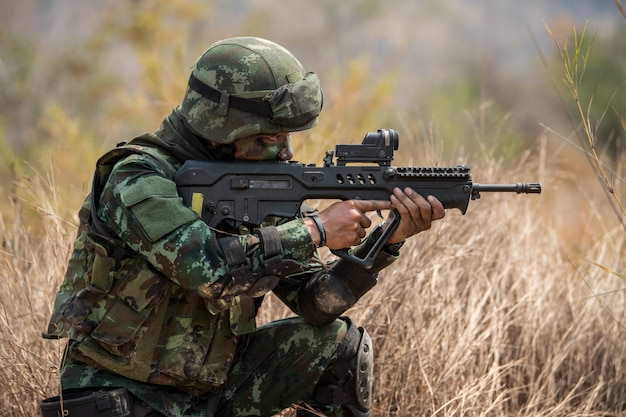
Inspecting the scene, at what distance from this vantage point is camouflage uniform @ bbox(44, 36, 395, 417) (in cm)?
329

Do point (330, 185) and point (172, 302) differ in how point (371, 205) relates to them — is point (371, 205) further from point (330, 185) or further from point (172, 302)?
point (172, 302)

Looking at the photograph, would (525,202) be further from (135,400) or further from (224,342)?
(135,400)

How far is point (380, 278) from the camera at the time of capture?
4.71 m

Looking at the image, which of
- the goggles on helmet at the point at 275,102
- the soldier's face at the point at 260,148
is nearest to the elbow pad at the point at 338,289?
the soldier's face at the point at 260,148

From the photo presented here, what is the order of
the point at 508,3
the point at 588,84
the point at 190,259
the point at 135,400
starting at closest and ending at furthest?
the point at 190,259 < the point at 135,400 < the point at 588,84 < the point at 508,3

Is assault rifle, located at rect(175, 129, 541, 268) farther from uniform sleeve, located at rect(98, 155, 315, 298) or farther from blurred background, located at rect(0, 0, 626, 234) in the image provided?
blurred background, located at rect(0, 0, 626, 234)

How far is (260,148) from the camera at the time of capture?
3.62 m

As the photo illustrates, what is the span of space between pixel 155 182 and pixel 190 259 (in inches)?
12.5

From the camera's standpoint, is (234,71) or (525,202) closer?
(234,71)

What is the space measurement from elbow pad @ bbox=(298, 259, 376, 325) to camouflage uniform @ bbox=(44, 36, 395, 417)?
0.16 ft

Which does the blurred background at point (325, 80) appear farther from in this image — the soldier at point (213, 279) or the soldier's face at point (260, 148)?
the soldier's face at point (260, 148)

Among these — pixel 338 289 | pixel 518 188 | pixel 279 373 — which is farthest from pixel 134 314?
pixel 518 188

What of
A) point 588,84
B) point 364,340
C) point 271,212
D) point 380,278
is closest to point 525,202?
point 380,278

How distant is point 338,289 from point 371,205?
41 centimetres
